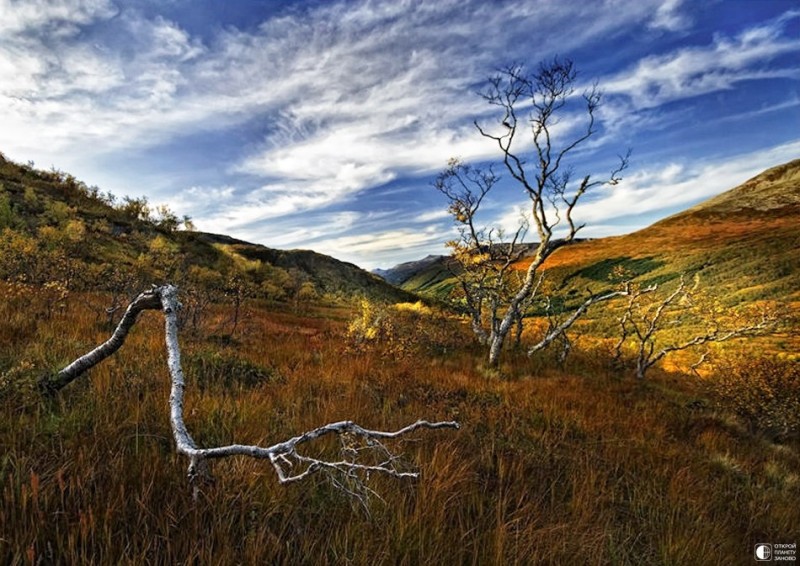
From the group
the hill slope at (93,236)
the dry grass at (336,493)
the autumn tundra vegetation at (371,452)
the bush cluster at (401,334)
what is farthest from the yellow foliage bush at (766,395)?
the hill slope at (93,236)

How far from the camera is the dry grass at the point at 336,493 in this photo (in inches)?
68.7

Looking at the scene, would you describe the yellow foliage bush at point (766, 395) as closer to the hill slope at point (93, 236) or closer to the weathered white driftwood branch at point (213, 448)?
the weathered white driftwood branch at point (213, 448)

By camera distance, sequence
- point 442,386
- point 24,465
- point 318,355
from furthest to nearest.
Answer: point 318,355
point 442,386
point 24,465

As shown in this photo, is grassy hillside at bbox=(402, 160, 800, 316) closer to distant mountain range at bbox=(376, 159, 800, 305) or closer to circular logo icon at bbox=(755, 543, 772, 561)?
distant mountain range at bbox=(376, 159, 800, 305)

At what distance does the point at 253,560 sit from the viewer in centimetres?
162

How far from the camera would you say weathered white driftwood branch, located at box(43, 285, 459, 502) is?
1638 millimetres

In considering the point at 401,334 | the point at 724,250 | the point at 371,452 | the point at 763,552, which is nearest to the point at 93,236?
the point at 401,334

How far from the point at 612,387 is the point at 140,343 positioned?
11448 mm

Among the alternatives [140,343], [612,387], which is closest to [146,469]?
[140,343]

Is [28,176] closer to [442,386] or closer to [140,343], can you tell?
[140,343]

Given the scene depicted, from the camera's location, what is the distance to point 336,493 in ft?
7.97

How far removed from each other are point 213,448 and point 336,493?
83cm

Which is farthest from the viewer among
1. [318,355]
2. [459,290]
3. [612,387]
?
[459,290]

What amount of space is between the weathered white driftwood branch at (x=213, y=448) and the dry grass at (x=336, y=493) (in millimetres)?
222
